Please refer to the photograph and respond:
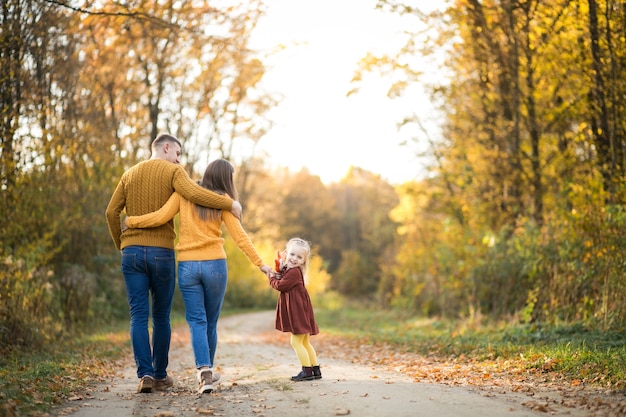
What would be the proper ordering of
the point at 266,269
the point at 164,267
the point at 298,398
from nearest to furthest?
the point at 298,398 < the point at 164,267 < the point at 266,269

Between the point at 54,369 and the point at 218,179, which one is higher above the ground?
the point at 218,179

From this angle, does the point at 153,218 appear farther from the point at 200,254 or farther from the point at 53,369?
the point at 53,369

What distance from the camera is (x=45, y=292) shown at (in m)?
11.6

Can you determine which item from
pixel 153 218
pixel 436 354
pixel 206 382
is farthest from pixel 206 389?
pixel 436 354

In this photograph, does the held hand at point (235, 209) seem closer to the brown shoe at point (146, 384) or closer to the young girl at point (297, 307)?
the young girl at point (297, 307)

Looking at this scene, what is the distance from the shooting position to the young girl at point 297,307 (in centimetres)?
715

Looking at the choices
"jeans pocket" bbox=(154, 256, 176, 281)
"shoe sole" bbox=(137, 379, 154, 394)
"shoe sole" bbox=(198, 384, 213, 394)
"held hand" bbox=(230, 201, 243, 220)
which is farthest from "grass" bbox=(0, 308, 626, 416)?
"held hand" bbox=(230, 201, 243, 220)

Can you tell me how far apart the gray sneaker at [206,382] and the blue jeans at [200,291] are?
0.36 ft

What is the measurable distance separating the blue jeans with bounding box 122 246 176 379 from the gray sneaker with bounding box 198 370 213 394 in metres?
0.59

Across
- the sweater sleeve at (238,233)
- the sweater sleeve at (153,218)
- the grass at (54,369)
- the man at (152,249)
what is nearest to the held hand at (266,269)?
the sweater sleeve at (238,233)

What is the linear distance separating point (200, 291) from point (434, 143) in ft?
46.3

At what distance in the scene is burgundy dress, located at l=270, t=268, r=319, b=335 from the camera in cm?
718

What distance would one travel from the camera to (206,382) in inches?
250

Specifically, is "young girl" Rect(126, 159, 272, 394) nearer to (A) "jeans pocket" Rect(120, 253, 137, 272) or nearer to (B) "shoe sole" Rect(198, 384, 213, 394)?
(B) "shoe sole" Rect(198, 384, 213, 394)
